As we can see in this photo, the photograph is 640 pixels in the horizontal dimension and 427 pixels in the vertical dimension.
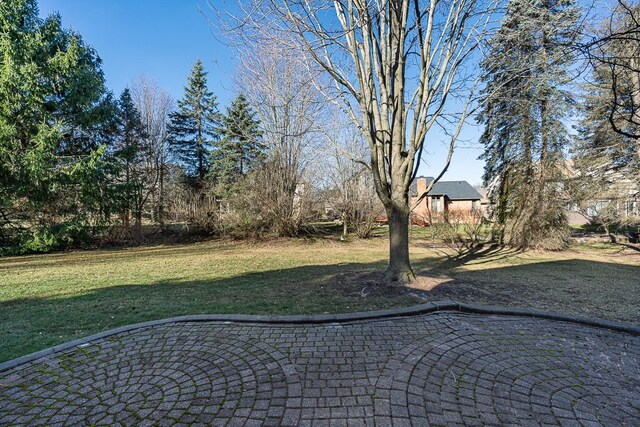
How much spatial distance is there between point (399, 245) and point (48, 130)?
14.5m

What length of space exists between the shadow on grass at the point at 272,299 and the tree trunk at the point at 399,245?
397mm

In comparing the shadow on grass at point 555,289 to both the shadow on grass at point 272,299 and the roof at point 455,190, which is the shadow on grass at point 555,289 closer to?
the shadow on grass at point 272,299

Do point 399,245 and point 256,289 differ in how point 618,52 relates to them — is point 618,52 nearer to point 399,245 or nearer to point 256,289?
point 399,245

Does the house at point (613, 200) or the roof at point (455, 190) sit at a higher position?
the roof at point (455, 190)

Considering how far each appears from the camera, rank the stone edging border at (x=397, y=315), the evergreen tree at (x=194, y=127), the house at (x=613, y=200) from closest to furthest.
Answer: the stone edging border at (x=397, y=315)
the house at (x=613, y=200)
the evergreen tree at (x=194, y=127)

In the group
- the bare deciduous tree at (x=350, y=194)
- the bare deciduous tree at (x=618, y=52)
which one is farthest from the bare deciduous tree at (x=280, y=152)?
the bare deciduous tree at (x=618, y=52)

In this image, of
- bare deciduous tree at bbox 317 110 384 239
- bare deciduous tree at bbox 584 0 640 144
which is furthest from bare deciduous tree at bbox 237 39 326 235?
bare deciduous tree at bbox 584 0 640 144

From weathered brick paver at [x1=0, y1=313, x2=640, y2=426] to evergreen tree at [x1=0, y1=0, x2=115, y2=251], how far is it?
12.8 metres

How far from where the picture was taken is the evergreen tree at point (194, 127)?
2386 cm

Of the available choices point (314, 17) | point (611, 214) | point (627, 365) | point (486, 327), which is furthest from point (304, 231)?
point (611, 214)

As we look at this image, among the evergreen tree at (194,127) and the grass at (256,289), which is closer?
the grass at (256,289)

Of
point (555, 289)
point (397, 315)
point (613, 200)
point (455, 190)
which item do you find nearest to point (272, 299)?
point (397, 315)

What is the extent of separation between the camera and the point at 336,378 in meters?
2.46

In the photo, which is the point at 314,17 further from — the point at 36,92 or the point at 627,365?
the point at 36,92
